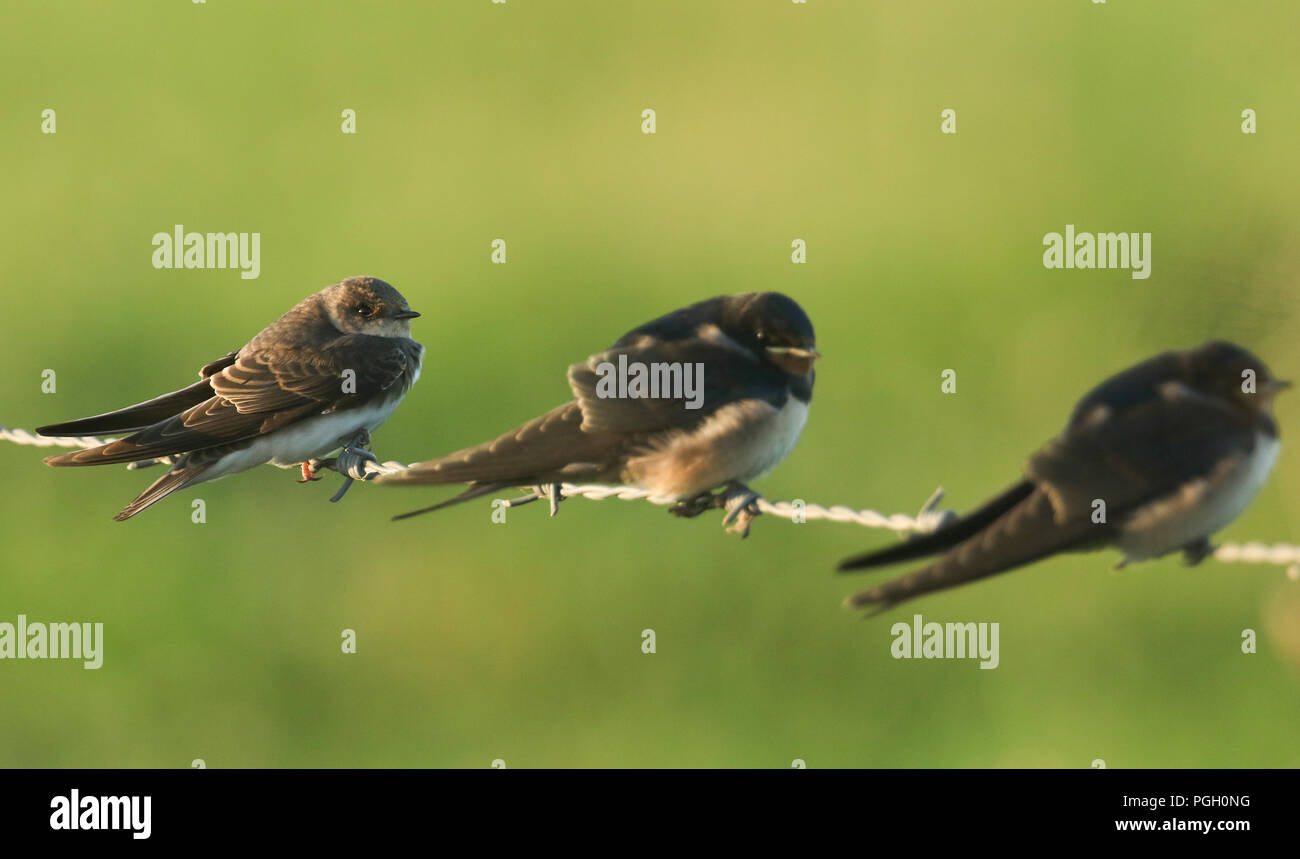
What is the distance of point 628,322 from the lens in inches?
400

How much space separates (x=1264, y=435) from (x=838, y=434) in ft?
16.0

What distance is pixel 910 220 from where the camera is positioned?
37.5ft

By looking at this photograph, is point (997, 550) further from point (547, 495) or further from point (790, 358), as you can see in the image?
point (547, 495)

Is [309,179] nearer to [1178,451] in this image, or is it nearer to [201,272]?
[201,272]

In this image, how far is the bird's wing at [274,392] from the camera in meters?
6.24

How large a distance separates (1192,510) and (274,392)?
142 inches

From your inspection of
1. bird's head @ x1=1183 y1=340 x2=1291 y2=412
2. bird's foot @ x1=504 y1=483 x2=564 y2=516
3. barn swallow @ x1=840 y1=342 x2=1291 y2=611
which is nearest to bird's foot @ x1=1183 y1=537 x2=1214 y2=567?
barn swallow @ x1=840 y1=342 x2=1291 y2=611

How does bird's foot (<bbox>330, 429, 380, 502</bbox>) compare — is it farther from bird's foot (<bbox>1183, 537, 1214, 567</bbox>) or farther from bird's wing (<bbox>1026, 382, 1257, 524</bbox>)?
bird's foot (<bbox>1183, 537, 1214, 567</bbox>)

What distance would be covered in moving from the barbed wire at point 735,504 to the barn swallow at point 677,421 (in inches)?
3.1

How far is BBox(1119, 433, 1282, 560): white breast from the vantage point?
407 centimetres

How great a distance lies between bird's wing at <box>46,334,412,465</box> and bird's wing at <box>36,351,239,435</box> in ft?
0.22

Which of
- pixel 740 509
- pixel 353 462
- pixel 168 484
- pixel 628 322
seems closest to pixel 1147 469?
pixel 740 509

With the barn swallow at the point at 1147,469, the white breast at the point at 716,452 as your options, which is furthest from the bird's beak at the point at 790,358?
the barn swallow at the point at 1147,469

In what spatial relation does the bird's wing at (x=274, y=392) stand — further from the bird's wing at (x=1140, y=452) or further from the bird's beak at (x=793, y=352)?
the bird's wing at (x=1140, y=452)
